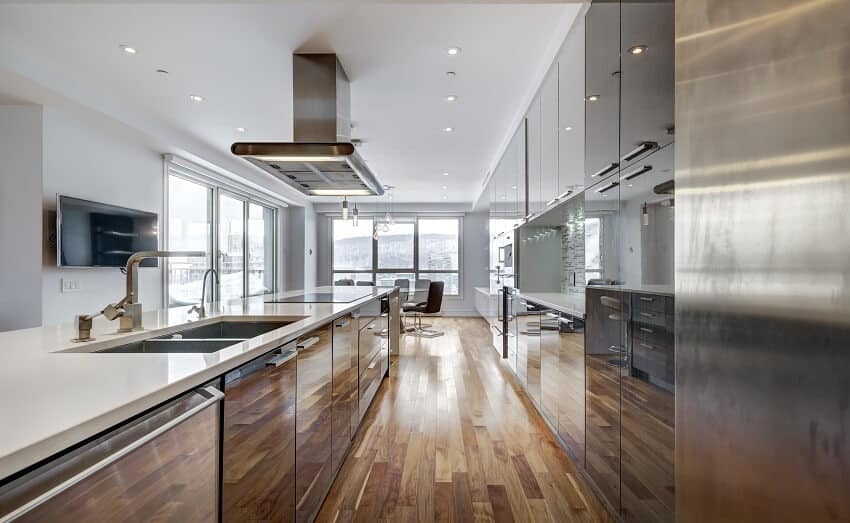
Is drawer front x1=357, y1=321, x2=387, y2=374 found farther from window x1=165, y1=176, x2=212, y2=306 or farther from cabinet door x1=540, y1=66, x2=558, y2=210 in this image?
window x1=165, y1=176, x2=212, y2=306

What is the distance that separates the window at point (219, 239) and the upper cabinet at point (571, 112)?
4.23 meters

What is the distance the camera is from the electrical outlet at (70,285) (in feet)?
12.2

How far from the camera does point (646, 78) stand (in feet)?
4.63

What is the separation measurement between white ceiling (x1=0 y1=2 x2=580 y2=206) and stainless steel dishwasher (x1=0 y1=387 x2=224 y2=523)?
94.5 inches

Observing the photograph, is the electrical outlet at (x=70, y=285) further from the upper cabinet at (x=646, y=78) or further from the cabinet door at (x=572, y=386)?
the upper cabinet at (x=646, y=78)

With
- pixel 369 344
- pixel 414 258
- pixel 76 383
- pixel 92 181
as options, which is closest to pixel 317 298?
pixel 369 344

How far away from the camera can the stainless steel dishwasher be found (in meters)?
0.56

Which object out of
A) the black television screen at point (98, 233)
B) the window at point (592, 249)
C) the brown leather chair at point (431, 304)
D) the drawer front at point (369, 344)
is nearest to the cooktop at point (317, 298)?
the drawer front at point (369, 344)

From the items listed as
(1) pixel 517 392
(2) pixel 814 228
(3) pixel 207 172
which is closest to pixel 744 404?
(2) pixel 814 228

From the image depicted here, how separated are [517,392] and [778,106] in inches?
137

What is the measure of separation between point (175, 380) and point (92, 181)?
14.1ft

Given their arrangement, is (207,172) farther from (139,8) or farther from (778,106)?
(778,106)

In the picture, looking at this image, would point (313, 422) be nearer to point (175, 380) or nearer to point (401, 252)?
point (175, 380)

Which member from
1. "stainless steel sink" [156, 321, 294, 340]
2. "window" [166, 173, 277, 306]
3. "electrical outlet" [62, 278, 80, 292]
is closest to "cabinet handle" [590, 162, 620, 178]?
"stainless steel sink" [156, 321, 294, 340]
